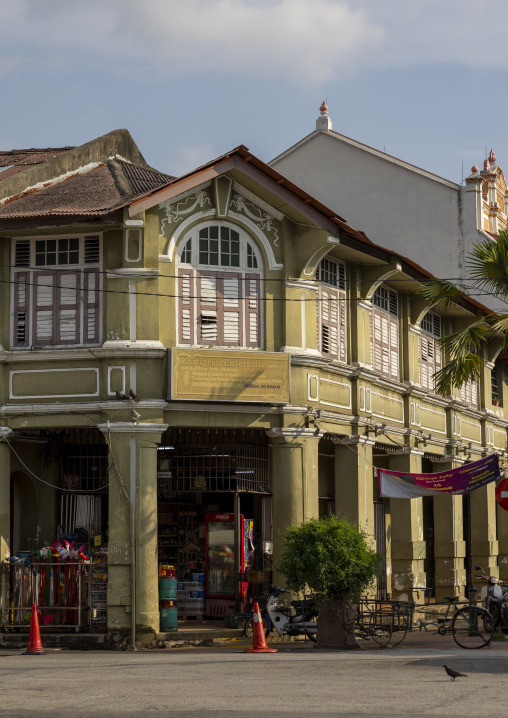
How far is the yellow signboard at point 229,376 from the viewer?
2041 centimetres

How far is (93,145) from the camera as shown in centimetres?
2417

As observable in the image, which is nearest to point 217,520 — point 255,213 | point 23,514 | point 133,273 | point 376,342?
point 23,514

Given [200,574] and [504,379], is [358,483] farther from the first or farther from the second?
[504,379]

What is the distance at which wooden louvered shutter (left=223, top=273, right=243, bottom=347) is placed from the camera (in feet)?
69.5

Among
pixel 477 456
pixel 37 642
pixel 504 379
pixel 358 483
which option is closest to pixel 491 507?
pixel 477 456

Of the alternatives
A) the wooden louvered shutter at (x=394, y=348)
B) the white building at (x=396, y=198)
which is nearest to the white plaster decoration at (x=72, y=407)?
the wooden louvered shutter at (x=394, y=348)

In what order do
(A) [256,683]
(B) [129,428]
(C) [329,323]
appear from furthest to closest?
(C) [329,323] → (B) [129,428] → (A) [256,683]

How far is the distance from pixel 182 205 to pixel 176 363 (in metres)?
3.03

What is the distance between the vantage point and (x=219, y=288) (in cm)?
2123

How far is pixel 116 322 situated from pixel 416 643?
7843 mm

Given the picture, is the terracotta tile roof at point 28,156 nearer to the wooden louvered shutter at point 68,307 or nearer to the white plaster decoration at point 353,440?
the wooden louvered shutter at point 68,307

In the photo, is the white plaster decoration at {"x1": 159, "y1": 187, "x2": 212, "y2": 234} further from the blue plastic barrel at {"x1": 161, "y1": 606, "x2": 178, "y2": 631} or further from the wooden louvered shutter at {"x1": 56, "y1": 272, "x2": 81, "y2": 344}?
the blue plastic barrel at {"x1": 161, "y1": 606, "x2": 178, "y2": 631}

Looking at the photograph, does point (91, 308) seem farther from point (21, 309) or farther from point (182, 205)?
point (182, 205)

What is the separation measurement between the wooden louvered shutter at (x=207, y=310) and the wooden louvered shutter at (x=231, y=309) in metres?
0.13
